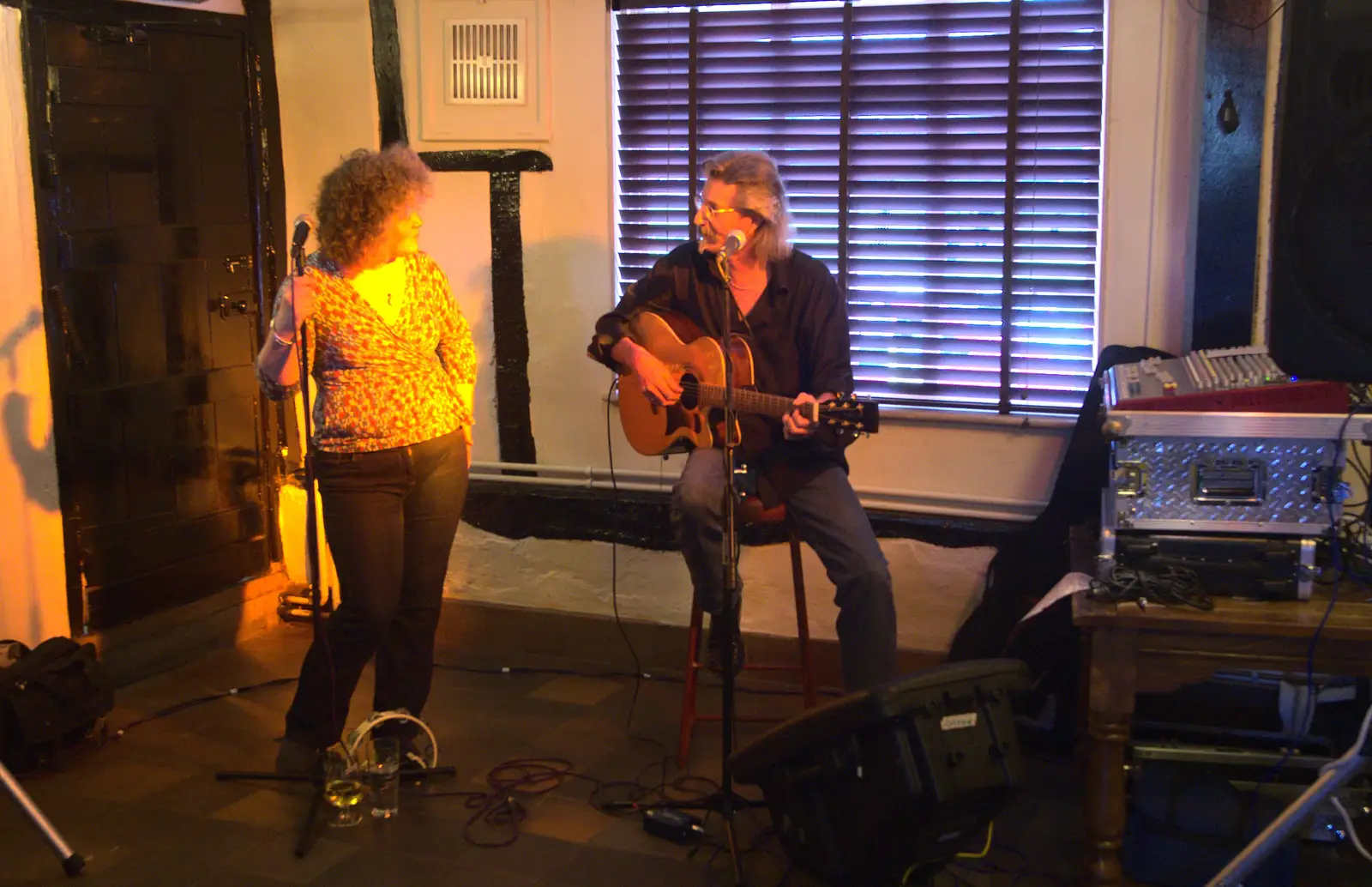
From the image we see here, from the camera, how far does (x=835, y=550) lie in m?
3.45

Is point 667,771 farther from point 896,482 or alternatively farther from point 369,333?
point 369,333

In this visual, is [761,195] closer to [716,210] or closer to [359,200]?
[716,210]

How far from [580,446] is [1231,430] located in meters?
2.36

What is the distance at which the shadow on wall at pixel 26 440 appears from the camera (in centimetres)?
391

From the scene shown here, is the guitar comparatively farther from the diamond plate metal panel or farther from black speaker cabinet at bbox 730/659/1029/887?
black speaker cabinet at bbox 730/659/1029/887

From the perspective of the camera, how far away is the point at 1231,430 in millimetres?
2779

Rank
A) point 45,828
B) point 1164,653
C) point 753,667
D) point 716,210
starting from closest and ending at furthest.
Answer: point 1164,653 < point 45,828 < point 716,210 < point 753,667

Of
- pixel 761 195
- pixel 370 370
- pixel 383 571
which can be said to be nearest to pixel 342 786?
pixel 383 571

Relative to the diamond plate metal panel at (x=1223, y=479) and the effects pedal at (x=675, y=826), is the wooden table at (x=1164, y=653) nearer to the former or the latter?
the diamond plate metal panel at (x=1223, y=479)

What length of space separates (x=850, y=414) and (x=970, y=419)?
38.4 inches

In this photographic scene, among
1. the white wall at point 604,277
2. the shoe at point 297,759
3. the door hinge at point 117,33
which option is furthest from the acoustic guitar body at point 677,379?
the door hinge at point 117,33

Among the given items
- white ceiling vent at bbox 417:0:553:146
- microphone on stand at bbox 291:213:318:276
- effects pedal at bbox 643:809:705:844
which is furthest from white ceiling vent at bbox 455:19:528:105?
effects pedal at bbox 643:809:705:844

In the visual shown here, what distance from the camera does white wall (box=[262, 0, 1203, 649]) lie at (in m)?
3.70

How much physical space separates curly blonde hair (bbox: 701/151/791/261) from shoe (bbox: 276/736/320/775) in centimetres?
184
